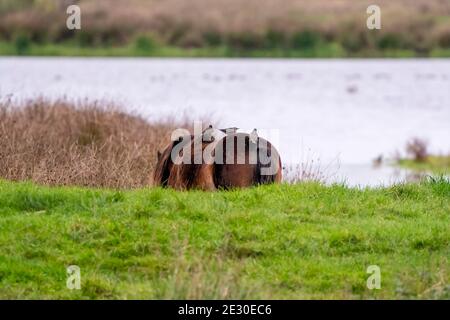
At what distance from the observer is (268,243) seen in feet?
26.8

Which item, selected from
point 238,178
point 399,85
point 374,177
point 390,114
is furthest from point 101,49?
point 238,178

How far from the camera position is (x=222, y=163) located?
32.1 ft

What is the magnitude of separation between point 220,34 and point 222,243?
49478 millimetres

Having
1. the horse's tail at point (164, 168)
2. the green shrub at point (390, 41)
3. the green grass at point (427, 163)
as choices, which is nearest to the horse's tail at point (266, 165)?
the horse's tail at point (164, 168)

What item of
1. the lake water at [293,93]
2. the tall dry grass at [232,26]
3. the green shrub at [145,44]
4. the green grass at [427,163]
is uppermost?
the tall dry grass at [232,26]

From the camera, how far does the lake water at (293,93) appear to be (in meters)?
26.3

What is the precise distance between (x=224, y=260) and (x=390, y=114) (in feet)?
92.2

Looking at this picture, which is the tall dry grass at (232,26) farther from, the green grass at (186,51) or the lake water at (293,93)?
the lake water at (293,93)

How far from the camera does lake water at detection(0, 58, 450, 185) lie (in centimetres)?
2630

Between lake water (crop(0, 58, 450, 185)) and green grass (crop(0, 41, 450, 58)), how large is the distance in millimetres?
787

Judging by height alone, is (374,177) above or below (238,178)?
below

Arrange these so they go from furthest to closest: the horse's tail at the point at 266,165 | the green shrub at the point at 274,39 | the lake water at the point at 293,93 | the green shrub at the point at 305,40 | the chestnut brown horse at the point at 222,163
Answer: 1. the green shrub at the point at 274,39
2. the green shrub at the point at 305,40
3. the lake water at the point at 293,93
4. the horse's tail at the point at 266,165
5. the chestnut brown horse at the point at 222,163

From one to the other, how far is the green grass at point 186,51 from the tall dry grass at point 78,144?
1458 inches
